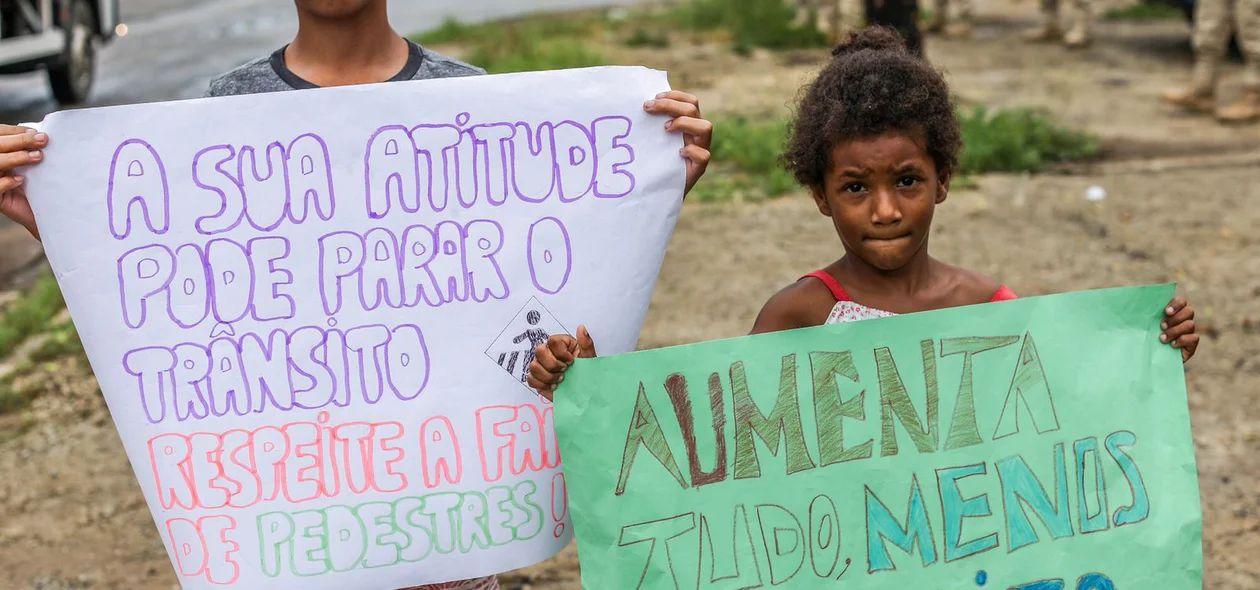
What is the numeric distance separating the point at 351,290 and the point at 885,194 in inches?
36.2

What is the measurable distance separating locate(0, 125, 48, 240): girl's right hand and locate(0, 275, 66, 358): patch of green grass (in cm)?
314

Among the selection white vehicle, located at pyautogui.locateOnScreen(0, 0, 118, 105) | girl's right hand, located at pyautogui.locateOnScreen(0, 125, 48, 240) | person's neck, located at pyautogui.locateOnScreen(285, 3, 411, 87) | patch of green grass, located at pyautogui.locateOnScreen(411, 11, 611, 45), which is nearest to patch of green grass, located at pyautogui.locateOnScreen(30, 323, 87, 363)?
girl's right hand, located at pyautogui.locateOnScreen(0, 125, 48, 240)

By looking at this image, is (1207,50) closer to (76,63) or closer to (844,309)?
(844,309)

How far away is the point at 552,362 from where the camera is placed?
2002 mm

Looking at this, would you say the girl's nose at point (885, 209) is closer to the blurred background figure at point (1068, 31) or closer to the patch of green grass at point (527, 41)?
the patch of green grass at point (527, 41)

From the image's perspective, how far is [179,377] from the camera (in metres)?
2.10

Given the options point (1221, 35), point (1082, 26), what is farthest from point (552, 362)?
point (1082, 26)

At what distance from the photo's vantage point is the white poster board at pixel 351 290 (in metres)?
2.06

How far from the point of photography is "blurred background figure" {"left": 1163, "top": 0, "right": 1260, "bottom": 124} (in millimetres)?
7156

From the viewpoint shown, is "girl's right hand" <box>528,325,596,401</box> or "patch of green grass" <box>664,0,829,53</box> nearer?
"girl's right hand" <box>528,325,596,401</box>

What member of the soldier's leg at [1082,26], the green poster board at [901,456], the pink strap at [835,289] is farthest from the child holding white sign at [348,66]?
the soldier's leg at [1082,26]

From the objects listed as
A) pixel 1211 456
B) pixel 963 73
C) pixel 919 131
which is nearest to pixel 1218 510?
pixel 1211 456

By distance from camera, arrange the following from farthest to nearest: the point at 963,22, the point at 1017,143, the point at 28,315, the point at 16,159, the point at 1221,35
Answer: the point at 963,22
the point at 1221,35
the point at 1017,143
the point at 28,315
the point at 16,159

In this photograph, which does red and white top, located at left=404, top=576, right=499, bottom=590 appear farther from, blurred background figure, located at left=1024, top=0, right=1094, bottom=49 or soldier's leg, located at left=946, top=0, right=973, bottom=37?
soldier's leg, located at left=946, top=0, right=973, bottom=37
